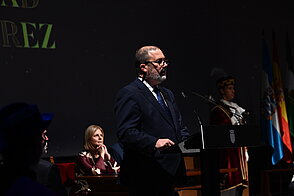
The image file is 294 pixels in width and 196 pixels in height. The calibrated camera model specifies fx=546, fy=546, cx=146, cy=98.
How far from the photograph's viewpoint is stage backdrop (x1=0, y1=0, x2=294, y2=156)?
602 centimetres

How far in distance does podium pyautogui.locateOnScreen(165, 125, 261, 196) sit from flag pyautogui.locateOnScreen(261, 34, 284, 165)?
4.18 m

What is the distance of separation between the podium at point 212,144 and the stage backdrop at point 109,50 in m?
3.34

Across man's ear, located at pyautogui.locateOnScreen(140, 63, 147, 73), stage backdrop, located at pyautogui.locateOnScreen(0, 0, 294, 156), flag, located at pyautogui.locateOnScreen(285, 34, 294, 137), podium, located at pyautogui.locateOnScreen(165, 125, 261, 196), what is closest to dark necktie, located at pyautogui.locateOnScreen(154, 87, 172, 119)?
man's ear, located at pyautogui.locateOnScreen(140, 63, 147, 73)

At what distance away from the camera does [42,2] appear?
613 centimetres

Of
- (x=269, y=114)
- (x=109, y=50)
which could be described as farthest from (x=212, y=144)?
(x=269, y=114)

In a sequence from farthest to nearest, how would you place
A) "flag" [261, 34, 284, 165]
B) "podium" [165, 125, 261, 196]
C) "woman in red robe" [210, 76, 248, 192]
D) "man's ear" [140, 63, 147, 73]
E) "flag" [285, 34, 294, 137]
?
"flag" [285, 34, 294, 137] → "flag" [261, 34, 284, 165] → "woman in red robe" [210, 76, 248, 192] → "man's ear" [140, 63, 147, 73] → "podium" [165, 125, 261, 196]

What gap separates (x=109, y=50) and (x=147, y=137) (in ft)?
12.0

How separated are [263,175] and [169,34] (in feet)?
7.16

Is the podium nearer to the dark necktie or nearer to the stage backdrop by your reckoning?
the dark necktie

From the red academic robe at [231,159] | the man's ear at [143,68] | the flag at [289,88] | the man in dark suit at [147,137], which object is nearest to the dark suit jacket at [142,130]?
the man in dark suit at [147,137]

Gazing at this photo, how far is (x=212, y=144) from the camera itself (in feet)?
9.59

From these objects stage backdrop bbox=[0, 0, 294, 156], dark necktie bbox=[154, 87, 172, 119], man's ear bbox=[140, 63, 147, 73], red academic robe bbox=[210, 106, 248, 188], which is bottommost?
red academic robe bbox=[210, 106, 248, 188]

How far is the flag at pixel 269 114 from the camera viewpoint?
720 centimetres

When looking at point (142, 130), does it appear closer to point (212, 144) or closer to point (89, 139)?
point (212, 144)
